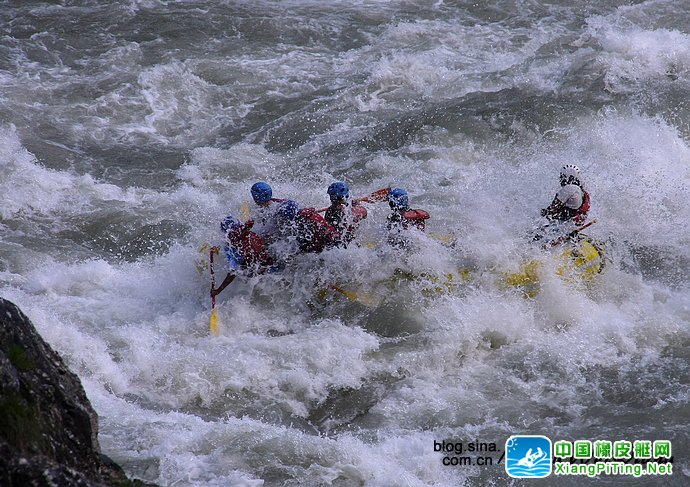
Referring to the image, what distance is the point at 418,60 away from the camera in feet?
44.0

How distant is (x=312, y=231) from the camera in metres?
7.72

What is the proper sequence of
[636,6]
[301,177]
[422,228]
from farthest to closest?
[636,6] < [301,177] < [422,228]

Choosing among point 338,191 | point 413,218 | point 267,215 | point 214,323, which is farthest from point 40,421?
point 413,218

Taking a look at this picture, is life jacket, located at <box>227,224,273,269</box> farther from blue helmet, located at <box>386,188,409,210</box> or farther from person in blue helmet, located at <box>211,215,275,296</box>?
blue helmet, located at <box>386,188,409,210</box>

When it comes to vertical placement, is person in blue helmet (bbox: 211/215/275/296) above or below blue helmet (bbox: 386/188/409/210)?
below

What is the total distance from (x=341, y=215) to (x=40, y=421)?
4.55m

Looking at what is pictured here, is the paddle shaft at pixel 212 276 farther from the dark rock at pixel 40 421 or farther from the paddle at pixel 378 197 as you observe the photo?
the dark rock at pixel 40 421

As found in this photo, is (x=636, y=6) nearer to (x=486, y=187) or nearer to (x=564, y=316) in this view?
(x=486, y=187)

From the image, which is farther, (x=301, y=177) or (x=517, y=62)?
(x=517, y=62)

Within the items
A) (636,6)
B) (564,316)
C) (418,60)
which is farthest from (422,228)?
(636,6)

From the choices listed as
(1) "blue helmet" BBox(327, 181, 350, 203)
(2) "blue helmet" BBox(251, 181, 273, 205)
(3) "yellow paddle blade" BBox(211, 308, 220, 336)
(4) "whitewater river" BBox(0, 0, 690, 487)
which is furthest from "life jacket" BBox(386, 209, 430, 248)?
(3) "yellow paddle blade" BBox(211, 308, 220, 336)

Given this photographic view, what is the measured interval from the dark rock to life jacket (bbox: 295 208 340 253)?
3733 millimetres

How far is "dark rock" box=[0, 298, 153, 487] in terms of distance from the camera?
3.36 m

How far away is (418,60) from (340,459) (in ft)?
30.1
